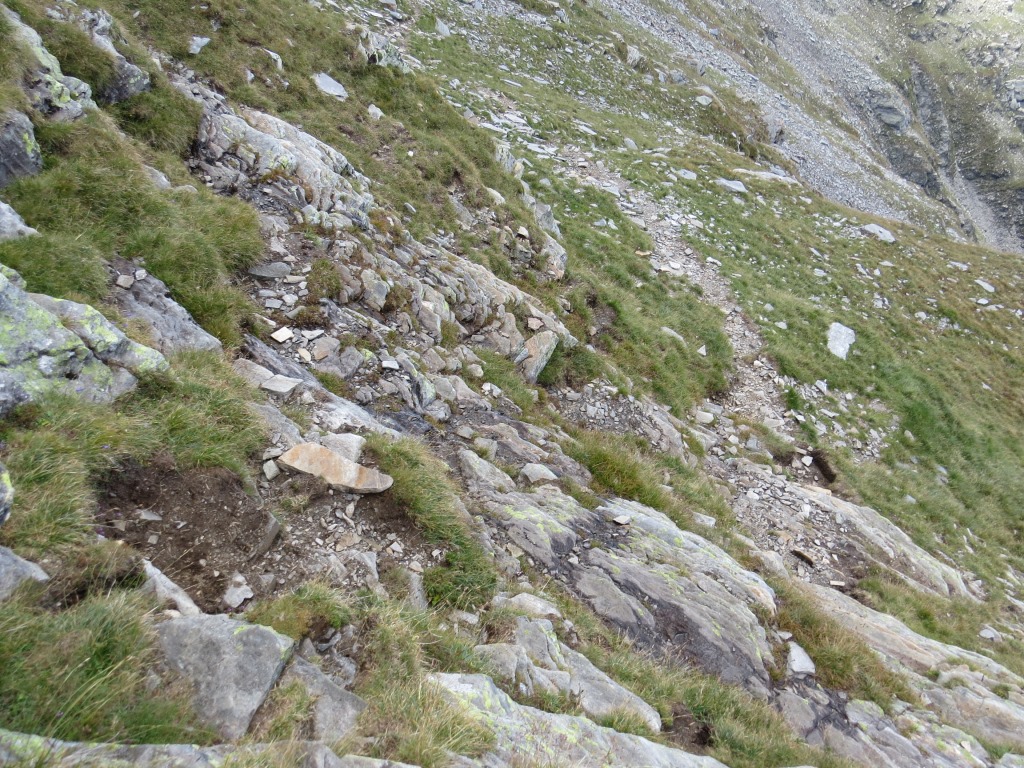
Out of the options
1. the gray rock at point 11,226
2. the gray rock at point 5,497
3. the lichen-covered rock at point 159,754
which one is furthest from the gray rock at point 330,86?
the lichen-covered rock at point 159,754

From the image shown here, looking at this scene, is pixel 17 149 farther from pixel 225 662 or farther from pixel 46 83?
pixel 225 662

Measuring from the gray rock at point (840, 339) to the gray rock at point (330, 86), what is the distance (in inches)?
762

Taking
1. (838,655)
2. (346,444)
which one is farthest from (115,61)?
(838,655)

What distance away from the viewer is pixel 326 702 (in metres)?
4.16

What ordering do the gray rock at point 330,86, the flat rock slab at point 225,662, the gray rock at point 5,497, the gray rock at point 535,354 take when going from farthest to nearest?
the gray rock at point 330,86, the gray rock at point 535,354, the gray rock at point 5,497, the flat rock slab at point 225,662

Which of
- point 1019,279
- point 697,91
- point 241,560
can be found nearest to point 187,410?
point 241,560

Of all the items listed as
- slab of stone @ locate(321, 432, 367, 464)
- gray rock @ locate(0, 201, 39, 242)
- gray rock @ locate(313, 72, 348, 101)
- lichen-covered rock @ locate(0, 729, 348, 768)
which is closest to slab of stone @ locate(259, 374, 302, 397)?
slab of stone @ locate(321, 432, 367, 464)

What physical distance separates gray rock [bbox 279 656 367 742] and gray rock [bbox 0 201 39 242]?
657 centimetres

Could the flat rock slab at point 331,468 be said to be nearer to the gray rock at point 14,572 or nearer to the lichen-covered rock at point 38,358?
the lichen-covered rock at point 38,358

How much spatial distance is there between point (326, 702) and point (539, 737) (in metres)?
1.96

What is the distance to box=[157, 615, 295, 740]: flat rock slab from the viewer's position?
12.5ft

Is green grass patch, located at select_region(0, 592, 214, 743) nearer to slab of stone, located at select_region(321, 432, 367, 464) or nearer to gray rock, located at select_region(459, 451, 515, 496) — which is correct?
slab of stone, located at select_region(321, 432, 367, 464)

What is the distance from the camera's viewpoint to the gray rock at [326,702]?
3.99 m

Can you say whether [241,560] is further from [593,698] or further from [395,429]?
[593,698]
